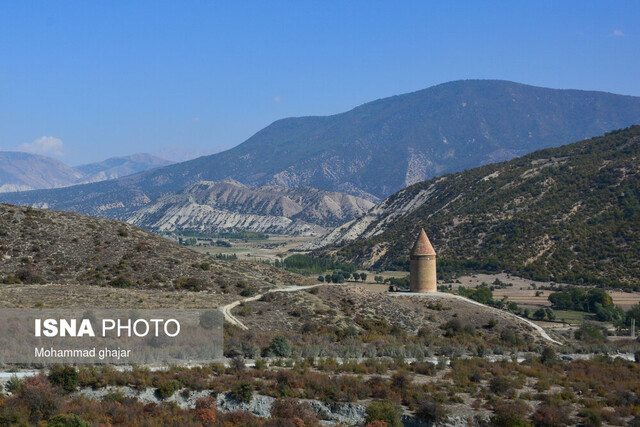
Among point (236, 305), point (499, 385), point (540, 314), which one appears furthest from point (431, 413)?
point (540, 314)

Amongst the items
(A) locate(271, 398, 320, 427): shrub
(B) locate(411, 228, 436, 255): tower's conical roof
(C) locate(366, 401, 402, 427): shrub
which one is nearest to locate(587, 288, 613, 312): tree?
(B) locate(411, 228, 436, 255): tower's conical roof

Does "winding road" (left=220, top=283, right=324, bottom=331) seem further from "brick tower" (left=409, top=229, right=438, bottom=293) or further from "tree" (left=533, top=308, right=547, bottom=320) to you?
"tree" (left=533, top=308, right=547, bottom=320)

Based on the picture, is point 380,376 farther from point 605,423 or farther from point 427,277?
point 427,277

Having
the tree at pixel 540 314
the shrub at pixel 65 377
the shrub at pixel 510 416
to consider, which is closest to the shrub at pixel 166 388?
the shrub at pixel 65 377

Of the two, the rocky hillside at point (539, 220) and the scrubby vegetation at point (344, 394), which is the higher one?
the rocky hillside at point (539, 220)

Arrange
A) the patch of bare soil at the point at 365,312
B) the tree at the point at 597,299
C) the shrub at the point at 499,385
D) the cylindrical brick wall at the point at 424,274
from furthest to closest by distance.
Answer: the tree at the point at 597,299, the cylindrical brick wall at the point at 424,274, the patch of bare soil at the point at 365,312, the shrub at the point at 499,385

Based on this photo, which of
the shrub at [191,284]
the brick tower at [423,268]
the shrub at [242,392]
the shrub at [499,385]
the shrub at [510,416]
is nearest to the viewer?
the shrub at [510,416]

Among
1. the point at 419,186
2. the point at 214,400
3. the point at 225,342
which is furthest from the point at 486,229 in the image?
the point at 214,400

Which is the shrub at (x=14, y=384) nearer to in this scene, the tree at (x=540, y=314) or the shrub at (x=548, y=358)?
the shrub at (x=548, y=358)
